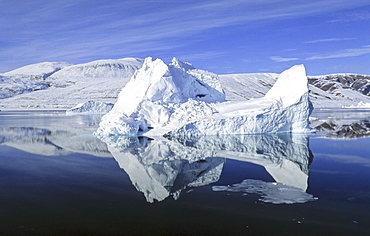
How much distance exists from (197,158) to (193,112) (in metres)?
6.24

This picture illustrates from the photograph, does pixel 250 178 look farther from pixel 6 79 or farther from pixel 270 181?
pixel 6 79

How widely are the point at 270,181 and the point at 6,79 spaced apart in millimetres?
121085

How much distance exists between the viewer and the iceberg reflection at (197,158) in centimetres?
768

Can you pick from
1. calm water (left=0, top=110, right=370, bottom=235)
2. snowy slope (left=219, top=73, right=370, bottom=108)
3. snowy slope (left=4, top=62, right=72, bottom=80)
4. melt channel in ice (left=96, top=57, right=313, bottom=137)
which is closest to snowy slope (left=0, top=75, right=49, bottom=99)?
snowy slope (left=4, top=62, right=72, bottom=80)

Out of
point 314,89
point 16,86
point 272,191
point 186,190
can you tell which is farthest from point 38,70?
point 272,191

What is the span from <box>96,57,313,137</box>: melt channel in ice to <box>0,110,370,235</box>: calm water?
3234 millimetres

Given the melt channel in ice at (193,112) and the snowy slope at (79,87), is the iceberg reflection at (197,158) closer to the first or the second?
the melt channel in ice at (193,112)

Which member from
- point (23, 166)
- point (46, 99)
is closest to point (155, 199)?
point (23, 166)

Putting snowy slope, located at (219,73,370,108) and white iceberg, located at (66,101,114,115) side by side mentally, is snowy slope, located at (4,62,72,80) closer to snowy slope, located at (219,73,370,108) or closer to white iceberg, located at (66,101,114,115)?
snowy slope, located at (219,73,370,108)

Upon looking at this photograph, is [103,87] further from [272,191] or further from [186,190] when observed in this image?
[272,191]

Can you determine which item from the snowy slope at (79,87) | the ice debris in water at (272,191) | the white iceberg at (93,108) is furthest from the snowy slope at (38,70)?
the ice debris in water at (272,191)

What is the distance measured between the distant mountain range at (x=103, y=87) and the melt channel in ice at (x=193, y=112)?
54.4 metres

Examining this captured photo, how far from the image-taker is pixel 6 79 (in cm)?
11250

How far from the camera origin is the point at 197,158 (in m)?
10.4
